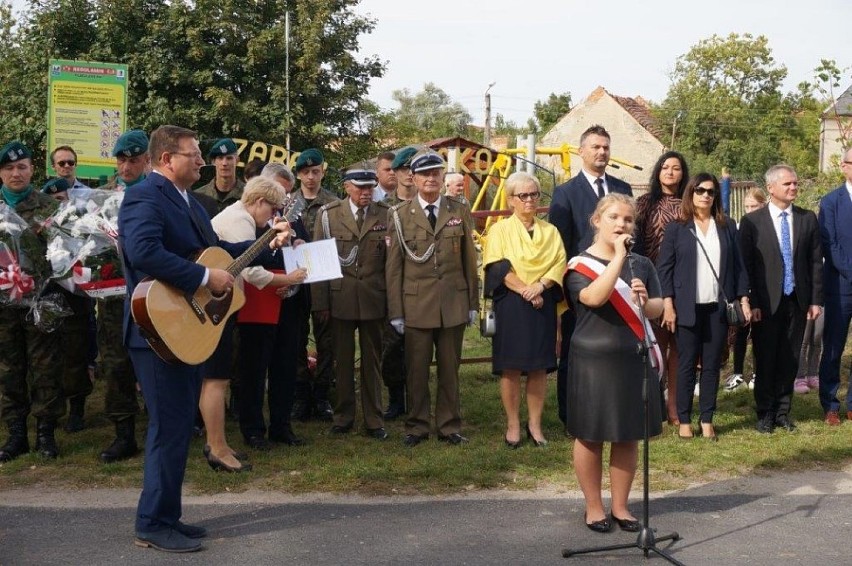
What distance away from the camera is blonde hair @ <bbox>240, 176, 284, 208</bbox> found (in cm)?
704

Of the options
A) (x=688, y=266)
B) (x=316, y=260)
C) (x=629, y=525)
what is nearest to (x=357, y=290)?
(x=316, y=260)

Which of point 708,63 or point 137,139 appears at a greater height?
point 708,63

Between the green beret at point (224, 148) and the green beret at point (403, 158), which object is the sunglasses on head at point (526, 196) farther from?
the green beret at point (224, 148)

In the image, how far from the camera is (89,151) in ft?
37.3

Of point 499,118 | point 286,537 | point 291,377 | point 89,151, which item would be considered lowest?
point 286,537

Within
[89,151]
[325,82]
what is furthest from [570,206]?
[325,82]

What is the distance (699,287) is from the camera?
26.2 ft

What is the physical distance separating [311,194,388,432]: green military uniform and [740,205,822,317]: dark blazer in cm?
306

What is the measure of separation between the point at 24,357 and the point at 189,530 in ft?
8.75

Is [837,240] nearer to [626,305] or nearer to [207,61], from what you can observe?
[626,305]

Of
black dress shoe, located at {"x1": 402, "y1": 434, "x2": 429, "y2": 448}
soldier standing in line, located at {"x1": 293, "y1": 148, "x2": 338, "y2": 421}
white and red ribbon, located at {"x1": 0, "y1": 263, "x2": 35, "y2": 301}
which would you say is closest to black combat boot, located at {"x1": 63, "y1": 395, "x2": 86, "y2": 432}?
white and red ribbon, located at {"x1": 0, "y1": 263, "x2": 35, "y2": 301}

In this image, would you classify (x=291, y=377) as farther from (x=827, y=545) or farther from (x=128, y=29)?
(x=128, y=29)

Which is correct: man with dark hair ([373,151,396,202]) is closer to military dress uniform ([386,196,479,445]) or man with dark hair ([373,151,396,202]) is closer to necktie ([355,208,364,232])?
necktie ([355,208,364,232])

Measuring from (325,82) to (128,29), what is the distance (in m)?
5.40
